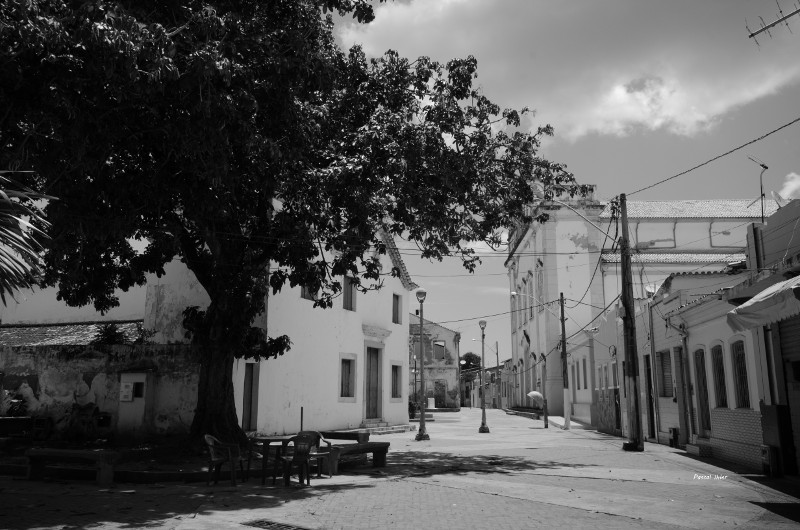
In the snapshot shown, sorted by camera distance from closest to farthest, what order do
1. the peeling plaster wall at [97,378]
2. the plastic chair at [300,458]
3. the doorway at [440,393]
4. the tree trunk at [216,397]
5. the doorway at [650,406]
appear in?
the plastic chair at [300,458]
the tree trunk at [216,397]
the peeling plaster wall at [97,378]
the doorway at [650,406]
the doorway at [440,393]

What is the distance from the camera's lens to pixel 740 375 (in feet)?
47.8

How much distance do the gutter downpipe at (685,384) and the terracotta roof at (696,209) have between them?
23.5 meters

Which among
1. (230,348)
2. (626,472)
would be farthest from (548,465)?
(230,348)

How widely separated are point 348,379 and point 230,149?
16.3m

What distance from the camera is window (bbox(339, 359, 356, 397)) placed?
80.4 ft

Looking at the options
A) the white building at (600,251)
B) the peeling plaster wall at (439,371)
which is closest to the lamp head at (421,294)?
the white building at (600,251)

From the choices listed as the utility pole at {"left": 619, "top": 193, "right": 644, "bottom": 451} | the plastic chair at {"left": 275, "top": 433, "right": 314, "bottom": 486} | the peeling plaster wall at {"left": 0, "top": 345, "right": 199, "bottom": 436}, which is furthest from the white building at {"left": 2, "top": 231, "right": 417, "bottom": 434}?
the plastic chair at {"left": 275, "top": 433, "right": 314, "bottom": 486}

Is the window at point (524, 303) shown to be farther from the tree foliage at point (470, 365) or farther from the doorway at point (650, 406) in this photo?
the tree foliage at point (470, 365)

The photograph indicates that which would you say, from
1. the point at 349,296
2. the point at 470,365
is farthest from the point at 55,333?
the point at 470,365

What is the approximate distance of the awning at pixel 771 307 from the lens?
29.4ft

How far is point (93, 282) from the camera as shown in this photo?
48.8 ft

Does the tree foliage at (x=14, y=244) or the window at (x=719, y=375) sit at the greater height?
the tree foliage at (x=14, y=244)

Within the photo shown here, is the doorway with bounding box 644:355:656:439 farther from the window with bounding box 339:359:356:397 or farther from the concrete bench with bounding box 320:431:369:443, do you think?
the concrete bench with bounding box 320:431:369:443

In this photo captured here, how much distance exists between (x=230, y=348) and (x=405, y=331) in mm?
15347
